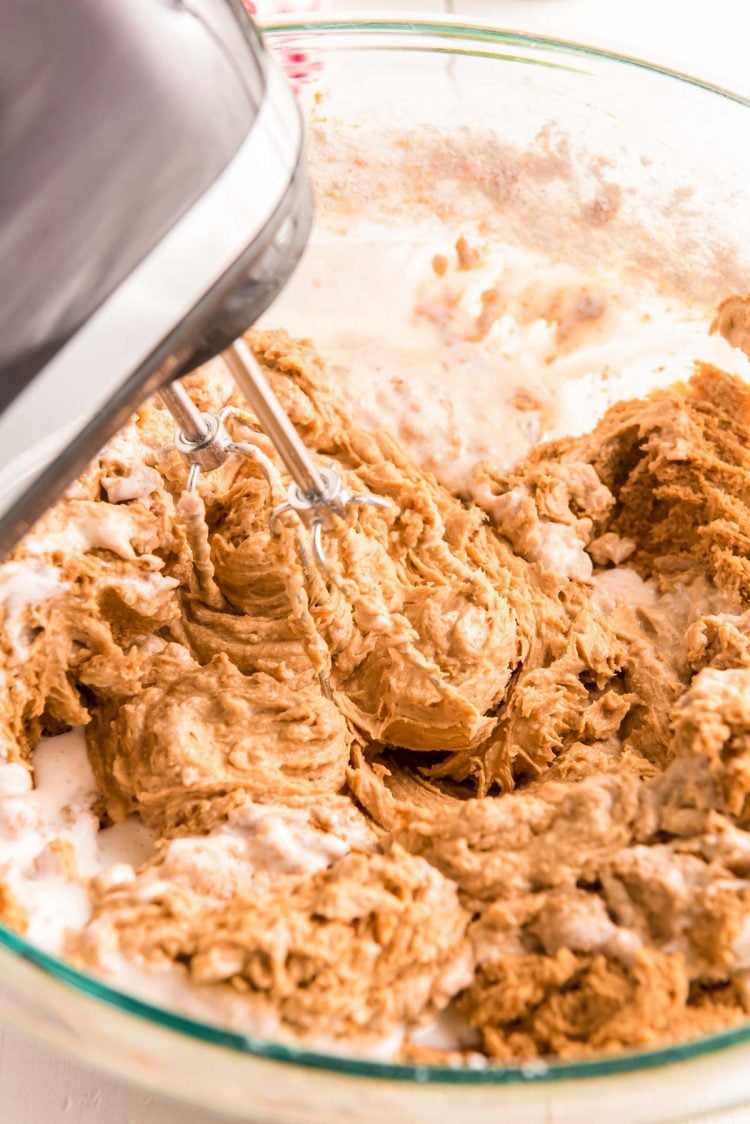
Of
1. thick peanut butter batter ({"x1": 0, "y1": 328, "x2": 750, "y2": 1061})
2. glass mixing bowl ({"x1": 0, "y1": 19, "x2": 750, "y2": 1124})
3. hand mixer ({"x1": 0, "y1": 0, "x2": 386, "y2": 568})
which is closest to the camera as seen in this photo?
hand mixer ({"x1": 0, "y1": 0, "x2": 386, "y2": 568})

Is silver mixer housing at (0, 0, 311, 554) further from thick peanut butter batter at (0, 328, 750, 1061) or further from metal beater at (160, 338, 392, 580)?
thick peanut butter batter at (0, 328, 750, 1061)

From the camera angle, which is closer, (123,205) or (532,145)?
(123,205)

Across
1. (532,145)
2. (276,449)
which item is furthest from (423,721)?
(532,145)

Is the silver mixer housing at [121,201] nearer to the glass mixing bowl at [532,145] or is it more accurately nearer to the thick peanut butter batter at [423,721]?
the thick peanut butter batter at [423,721]

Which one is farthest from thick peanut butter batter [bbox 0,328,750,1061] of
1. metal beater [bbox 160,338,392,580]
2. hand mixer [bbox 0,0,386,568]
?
hand mixer [bbox 0,0,386,568]

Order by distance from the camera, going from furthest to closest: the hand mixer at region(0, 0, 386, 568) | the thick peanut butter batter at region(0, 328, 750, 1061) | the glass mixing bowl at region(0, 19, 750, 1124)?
the glass mixing bowl at region(0, 19, 750, 1124)
the thick peanut butter batter at region(0, 328, 750, 1061)
the hand mixer at region(0, 0, 386, 568)

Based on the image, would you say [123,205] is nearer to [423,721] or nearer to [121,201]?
[121,201]
